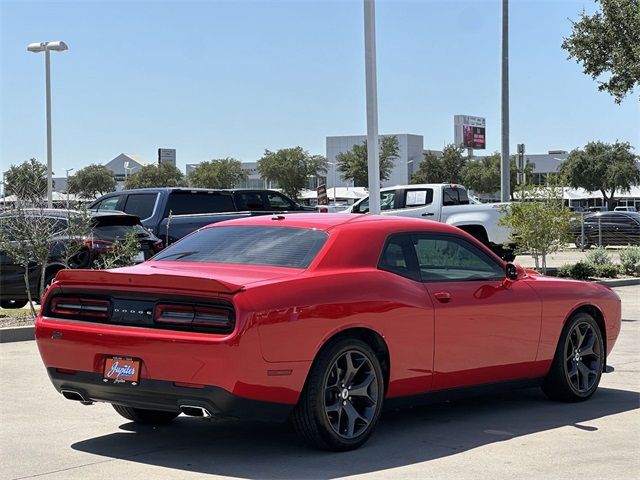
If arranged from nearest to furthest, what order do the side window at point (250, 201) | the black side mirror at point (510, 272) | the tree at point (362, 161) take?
the black side mirror at point (510, 272) → the side window at point (250, 201) → the tree at point (362, 161)

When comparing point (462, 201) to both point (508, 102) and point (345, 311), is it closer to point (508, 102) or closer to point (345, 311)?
point (508, 102)

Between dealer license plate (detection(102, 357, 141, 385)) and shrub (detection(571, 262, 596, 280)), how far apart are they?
16.8 meters

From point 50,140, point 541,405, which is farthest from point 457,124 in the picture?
point 541,405

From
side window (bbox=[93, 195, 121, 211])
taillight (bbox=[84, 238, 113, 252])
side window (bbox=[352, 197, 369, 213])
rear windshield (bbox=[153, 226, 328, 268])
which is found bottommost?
taillight (bbox=[84, 238, 113, 252])

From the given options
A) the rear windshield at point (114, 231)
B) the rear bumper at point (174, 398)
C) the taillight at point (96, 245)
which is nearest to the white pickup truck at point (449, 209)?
the rear windshield at point (114, 231)

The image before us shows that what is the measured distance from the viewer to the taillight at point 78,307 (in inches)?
264

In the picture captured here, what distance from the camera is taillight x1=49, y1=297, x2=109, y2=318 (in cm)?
670

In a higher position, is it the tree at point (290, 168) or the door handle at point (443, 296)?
the tree at point (290, 168)

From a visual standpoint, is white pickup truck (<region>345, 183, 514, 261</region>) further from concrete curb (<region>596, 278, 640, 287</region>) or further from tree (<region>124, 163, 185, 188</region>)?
tree (<region>124, 163, 185, 188</region>)

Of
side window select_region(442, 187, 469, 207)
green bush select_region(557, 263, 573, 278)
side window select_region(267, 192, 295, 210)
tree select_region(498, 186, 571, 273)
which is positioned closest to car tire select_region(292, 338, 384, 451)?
tree select_region(498, 186, 571, 273)

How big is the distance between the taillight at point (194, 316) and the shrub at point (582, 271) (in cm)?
1680

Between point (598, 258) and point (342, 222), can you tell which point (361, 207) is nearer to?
point (598, 258)

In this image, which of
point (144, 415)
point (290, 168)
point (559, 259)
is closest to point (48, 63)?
point (559, 259)

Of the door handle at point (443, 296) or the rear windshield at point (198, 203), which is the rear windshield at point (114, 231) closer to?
the rear windshield at point (198, 203)
